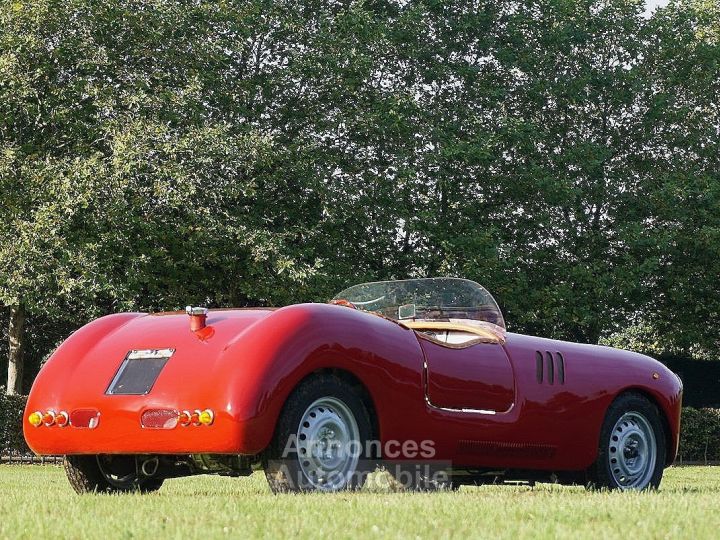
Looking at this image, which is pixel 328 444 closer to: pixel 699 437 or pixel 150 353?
pixel 150 353

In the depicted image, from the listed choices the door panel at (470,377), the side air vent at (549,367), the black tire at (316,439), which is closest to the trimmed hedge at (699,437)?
the side air vent at (549,367)

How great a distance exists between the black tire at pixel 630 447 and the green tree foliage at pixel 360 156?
1568cm

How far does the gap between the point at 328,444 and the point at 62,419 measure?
1.70m

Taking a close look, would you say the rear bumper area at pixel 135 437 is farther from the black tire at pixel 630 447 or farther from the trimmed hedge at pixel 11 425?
the trimmed hedge at pixel 11 425

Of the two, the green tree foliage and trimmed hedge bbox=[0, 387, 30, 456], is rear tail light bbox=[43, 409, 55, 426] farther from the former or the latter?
trimmed hedge bbox=[0, 387, 30, 456]

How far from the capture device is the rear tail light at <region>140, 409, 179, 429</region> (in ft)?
23.8

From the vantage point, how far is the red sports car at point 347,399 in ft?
23.7

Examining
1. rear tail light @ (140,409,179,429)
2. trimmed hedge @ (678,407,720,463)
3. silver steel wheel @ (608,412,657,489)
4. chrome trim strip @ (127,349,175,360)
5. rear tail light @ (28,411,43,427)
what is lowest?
trimmed hedge @ (678,407,720,463)

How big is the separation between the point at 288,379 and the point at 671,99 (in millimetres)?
29911

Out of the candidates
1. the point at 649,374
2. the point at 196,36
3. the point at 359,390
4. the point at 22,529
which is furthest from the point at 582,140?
the point at 22,529

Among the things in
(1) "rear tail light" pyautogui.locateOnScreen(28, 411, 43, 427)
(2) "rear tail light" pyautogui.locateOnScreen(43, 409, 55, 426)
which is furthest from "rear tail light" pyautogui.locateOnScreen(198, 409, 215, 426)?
(1) "rear tail light" pyautogui.locateOnScreen(28, 411, 43, 427)

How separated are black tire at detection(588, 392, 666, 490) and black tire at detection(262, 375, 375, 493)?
94.1 inches

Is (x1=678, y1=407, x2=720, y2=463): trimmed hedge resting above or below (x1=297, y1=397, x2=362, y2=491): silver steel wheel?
below

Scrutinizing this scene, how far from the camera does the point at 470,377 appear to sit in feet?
27.5
